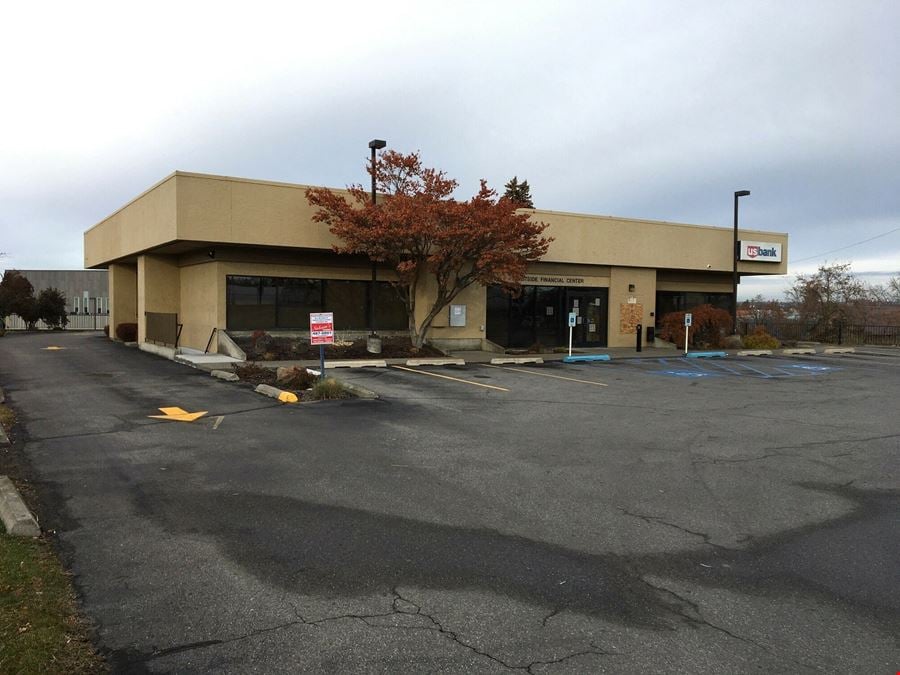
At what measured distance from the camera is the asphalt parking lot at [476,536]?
365 centimetres

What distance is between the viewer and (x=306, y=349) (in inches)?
822

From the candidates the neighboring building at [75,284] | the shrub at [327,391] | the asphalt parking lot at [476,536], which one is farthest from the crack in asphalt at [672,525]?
the neighboring building at [75,284]

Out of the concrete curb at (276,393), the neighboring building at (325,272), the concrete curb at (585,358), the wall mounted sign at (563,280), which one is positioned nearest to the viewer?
the concrete curb at (276,393)

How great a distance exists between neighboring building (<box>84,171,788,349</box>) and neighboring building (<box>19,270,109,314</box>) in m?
39.4

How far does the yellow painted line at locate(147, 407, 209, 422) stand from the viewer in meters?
10.4

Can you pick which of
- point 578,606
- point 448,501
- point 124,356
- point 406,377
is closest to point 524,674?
point 578,606

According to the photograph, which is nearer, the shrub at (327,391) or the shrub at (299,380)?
the shrub at (327,391)

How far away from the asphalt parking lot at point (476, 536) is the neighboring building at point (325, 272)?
31.9 feet

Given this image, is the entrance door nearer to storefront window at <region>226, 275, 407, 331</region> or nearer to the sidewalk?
the sidewalk

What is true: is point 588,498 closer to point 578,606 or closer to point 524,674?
point 578,606

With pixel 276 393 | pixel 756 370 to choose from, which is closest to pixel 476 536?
pixel 276 393

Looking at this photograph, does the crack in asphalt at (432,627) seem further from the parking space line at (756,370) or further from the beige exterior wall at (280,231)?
the beige exterior wall at (280,231)

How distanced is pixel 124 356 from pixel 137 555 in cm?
1829

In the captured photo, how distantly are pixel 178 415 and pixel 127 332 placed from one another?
18.5 meters
